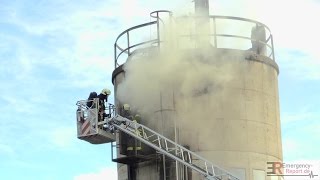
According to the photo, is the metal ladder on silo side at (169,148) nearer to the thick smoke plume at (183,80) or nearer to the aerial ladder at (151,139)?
the aerial ladder at (151,139)

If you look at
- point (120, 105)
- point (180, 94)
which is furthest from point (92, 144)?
point (180, 94)

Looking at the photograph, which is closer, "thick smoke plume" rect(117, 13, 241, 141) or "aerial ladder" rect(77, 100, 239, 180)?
"aerial ladder" rect(77, 100, 239, 180)

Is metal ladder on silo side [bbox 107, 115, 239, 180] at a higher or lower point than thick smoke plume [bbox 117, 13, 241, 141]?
lower

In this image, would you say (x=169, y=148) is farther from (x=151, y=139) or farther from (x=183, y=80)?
(x=183, y=80)

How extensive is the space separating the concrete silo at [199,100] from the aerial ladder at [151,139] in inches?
11.9

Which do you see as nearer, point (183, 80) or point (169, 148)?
point (169, 148)

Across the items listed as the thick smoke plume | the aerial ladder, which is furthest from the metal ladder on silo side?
the thick smoke plume

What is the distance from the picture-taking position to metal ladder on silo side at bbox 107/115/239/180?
19.2m

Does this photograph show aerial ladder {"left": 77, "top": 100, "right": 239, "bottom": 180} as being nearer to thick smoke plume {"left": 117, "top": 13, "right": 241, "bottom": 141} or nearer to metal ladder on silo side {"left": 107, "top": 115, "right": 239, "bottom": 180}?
metal ladder on silo side {"left": 107, "top": 115, "right": 239, "bottom": 180}

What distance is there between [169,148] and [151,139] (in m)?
0.76

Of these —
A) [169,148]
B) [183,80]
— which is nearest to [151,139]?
[169,148]

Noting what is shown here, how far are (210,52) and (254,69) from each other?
64.5 inches

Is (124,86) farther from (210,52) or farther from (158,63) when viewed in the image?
(210,52)

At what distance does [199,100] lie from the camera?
2038 centimetres
